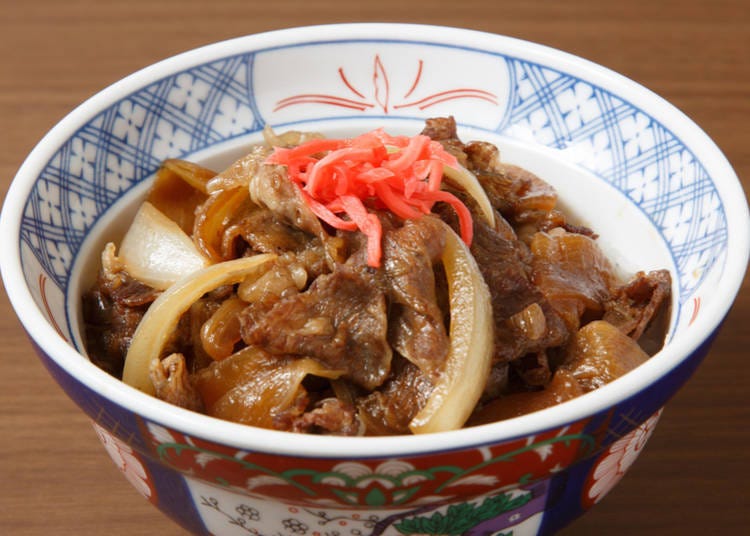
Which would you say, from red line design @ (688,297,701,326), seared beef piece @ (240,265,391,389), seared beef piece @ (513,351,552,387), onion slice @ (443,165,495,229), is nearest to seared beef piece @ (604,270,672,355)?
red line design @ (688,297,701,326)

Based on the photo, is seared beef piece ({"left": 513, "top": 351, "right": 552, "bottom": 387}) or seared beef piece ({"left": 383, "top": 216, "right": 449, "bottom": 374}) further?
seared beef piece ({"left": 513, "top": 351, "right": 552, "bottom": 387})

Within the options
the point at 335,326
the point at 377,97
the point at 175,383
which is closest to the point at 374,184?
the point at 335,326

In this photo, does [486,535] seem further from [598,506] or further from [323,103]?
[323,103]

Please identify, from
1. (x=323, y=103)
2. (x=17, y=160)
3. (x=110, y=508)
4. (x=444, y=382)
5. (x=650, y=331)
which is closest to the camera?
(x=444, y=382)

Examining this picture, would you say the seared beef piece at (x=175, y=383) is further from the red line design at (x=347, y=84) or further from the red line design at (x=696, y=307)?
the red line design at (x=347, y=84)

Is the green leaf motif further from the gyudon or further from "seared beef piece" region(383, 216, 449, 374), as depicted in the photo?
"seared beef piece" region(383, 216, 449, 374)

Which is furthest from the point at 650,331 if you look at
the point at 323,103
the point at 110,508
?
the point at 110,508

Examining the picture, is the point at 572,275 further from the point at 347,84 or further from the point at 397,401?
the point at 347,84

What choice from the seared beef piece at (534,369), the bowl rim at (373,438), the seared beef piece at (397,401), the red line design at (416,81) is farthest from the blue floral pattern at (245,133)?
the seared beef piece at (397,401)
